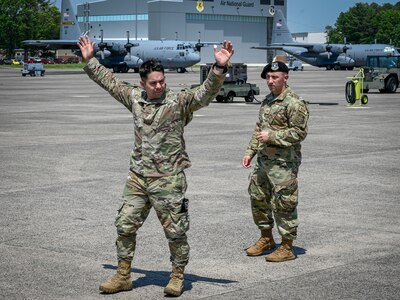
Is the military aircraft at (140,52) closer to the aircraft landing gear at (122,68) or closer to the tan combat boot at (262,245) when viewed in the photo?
the aircraft landing gear at (122,68)

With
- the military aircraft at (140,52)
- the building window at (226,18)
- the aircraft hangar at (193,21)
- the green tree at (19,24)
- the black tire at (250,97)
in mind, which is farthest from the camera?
the green tree at (19,24)

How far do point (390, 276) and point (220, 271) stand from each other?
1582 mm

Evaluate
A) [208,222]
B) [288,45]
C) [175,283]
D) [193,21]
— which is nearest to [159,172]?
[175,283]

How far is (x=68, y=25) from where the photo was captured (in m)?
95.7

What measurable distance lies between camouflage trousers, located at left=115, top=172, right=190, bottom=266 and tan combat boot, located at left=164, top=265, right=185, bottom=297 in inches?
2.4

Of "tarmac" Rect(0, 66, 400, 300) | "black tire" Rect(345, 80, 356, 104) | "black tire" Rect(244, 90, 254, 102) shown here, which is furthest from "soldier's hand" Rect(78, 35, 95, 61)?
"black tire" Rect(244, 90, 254, 102)

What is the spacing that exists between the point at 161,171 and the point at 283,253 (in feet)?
6.15

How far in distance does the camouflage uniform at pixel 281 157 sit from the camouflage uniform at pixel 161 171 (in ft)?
4.36

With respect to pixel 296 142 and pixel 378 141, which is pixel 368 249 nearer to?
pixel 296 142

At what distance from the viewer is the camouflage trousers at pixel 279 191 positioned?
8.60 meters

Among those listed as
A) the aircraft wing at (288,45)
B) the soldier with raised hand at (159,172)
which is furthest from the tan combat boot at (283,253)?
the aircraft wing at (288,45)

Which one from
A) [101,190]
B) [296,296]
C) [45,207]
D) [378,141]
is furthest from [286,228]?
[378,141]

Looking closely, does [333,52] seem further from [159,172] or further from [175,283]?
[175,283]

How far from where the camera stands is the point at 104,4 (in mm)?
164250
